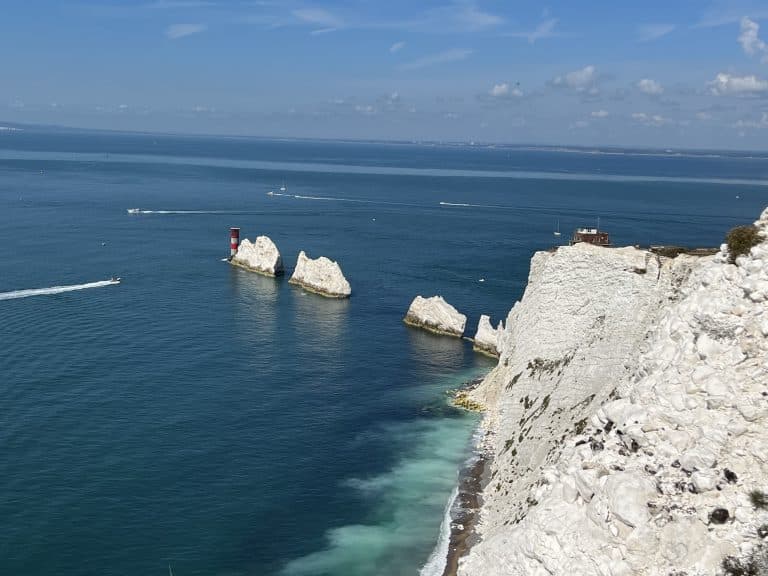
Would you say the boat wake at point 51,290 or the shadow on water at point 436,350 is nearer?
the shadow on water at point 436,350

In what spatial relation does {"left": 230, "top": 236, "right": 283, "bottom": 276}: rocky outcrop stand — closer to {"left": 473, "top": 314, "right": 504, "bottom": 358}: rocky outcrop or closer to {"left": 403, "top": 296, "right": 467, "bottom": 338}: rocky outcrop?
{"left": 403, "top": 296, "right": 467, "bottom": 338}: rocky outcrop

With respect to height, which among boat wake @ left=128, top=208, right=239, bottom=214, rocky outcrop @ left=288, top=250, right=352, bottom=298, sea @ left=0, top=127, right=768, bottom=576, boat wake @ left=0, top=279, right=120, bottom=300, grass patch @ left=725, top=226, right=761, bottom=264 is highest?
grass patch @ left=725, top=226, right=761, bottom=264

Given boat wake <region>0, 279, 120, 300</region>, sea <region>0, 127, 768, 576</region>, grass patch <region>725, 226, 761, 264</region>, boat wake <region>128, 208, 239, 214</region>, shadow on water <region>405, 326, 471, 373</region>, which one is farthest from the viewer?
boat wake <region>128, 208, 239, 214</region>

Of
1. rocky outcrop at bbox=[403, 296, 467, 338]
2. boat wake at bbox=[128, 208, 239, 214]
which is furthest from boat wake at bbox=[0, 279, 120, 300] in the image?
boat wake at bbox=[128, 208, 239, 214]

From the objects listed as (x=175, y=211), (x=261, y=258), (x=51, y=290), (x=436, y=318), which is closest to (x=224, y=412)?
(x=436, y=318)

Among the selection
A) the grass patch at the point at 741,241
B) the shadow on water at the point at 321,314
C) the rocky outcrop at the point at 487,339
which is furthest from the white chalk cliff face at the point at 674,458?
the shadow on water at the point at 321,314

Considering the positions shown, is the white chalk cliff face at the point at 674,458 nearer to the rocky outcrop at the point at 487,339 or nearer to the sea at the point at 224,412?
the sea at the point at 224,412

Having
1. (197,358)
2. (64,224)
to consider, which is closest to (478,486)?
(197,358)

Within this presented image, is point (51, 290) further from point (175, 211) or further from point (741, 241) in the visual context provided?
point (741, 241)
